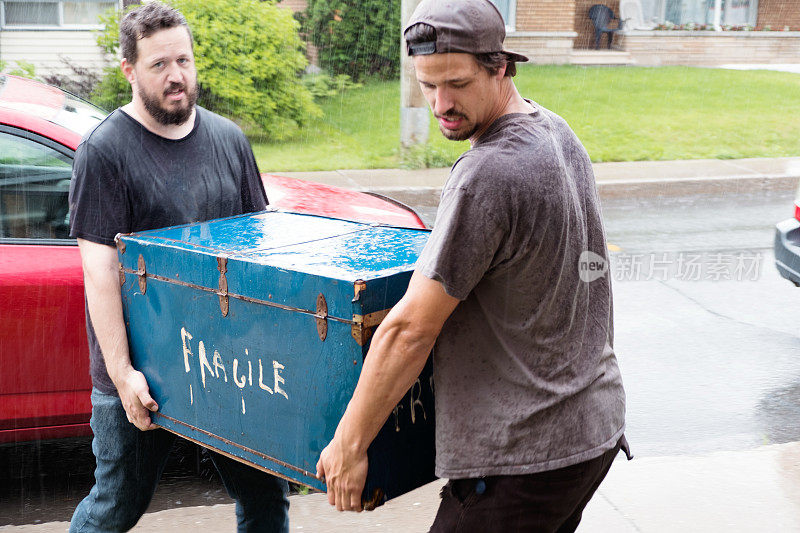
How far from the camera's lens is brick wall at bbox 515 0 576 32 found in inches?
922

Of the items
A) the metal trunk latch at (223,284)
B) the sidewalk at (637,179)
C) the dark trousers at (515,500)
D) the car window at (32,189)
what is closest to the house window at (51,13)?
the sidewalk at (637,179)

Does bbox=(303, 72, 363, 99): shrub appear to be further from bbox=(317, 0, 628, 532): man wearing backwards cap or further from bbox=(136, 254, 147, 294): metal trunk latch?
bbox=(317, 0, 628, 532): man wearing backwards cap

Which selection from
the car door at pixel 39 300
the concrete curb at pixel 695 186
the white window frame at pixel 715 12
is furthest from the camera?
the white window frame at pixel 715 12

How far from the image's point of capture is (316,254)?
235 centimetres

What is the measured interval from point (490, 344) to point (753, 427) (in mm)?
3602

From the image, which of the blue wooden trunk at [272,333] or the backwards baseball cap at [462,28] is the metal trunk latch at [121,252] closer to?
the blue wooden trunk at [272,333]

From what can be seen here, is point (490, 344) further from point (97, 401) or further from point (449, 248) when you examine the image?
point (97, 401)

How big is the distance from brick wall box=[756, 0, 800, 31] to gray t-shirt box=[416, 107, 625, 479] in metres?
27.9

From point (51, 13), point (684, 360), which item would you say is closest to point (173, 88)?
point (684, 360)

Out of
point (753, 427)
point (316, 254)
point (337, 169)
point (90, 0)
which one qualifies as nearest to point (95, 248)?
point (316, 254)

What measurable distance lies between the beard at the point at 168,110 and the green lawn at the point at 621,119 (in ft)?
29.8

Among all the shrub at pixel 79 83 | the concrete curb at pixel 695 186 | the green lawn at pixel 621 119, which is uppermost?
the shrub at pixel 79 83

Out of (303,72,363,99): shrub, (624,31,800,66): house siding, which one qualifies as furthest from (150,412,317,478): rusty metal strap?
(624,31,800,66): house siding

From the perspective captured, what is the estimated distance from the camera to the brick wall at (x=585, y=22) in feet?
82.3
